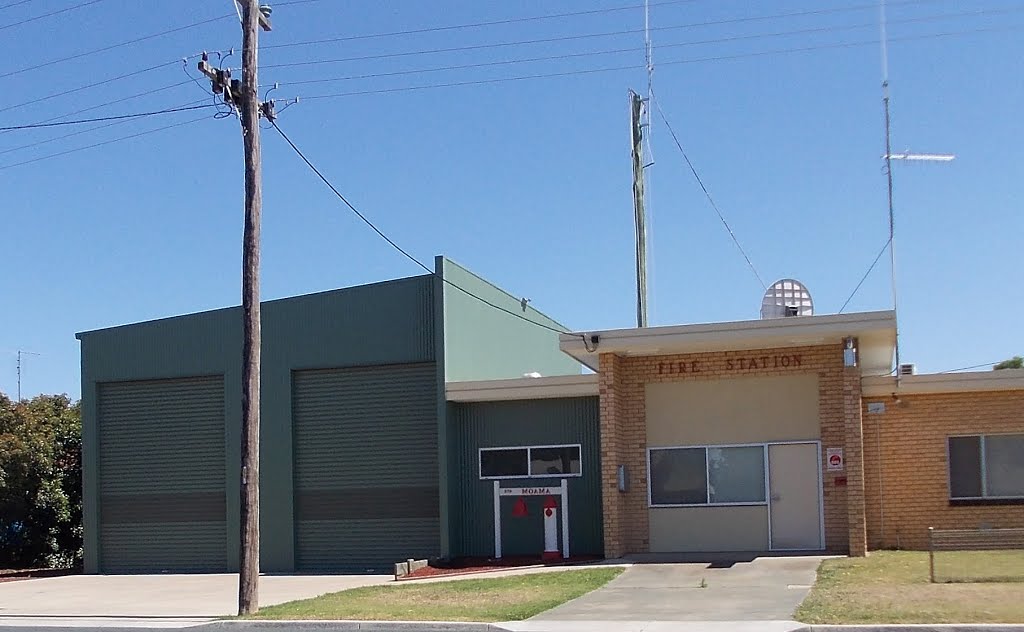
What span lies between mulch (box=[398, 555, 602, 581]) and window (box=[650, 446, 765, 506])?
1.93m

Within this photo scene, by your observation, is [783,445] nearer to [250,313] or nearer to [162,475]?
[250,313]

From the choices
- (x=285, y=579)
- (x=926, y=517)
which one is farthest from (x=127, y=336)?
(x=926, y=517)

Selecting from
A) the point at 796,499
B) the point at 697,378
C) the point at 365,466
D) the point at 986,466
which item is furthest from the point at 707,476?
the point at 365,466

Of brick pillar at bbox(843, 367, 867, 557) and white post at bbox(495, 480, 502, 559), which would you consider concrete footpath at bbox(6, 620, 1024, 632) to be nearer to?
brick pillar at bbox(843, 367, 867, 557)

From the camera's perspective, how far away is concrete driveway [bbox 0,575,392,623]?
19.2m

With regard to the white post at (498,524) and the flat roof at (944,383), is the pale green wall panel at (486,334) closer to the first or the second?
the white post at (498,524)

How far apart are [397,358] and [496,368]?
3907 mm

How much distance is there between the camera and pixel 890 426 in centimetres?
2338

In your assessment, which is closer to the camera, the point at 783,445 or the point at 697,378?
the point at 783,445

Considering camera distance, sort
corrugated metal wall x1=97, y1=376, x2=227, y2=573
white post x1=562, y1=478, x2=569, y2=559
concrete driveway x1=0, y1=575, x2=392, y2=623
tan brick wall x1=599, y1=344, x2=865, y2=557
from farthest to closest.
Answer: corrugated metal wall x1=97, y1=376, x2=227, y2=573
white post x1=562, y1=478, x2=569, y2=559
tan brick wall x1=599, y1=344, x2=865, y2=557
concrete driveway x1=0, y1=575, x2=392, y2=623

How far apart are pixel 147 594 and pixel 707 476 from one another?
1068cm

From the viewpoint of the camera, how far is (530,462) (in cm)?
2573

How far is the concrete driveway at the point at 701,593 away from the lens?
15359 millimetres

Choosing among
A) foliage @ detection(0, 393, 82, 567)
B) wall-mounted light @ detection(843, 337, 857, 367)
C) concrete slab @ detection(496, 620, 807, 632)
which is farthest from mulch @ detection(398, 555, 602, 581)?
foliage @ detection(0, 393, 82, 567)
